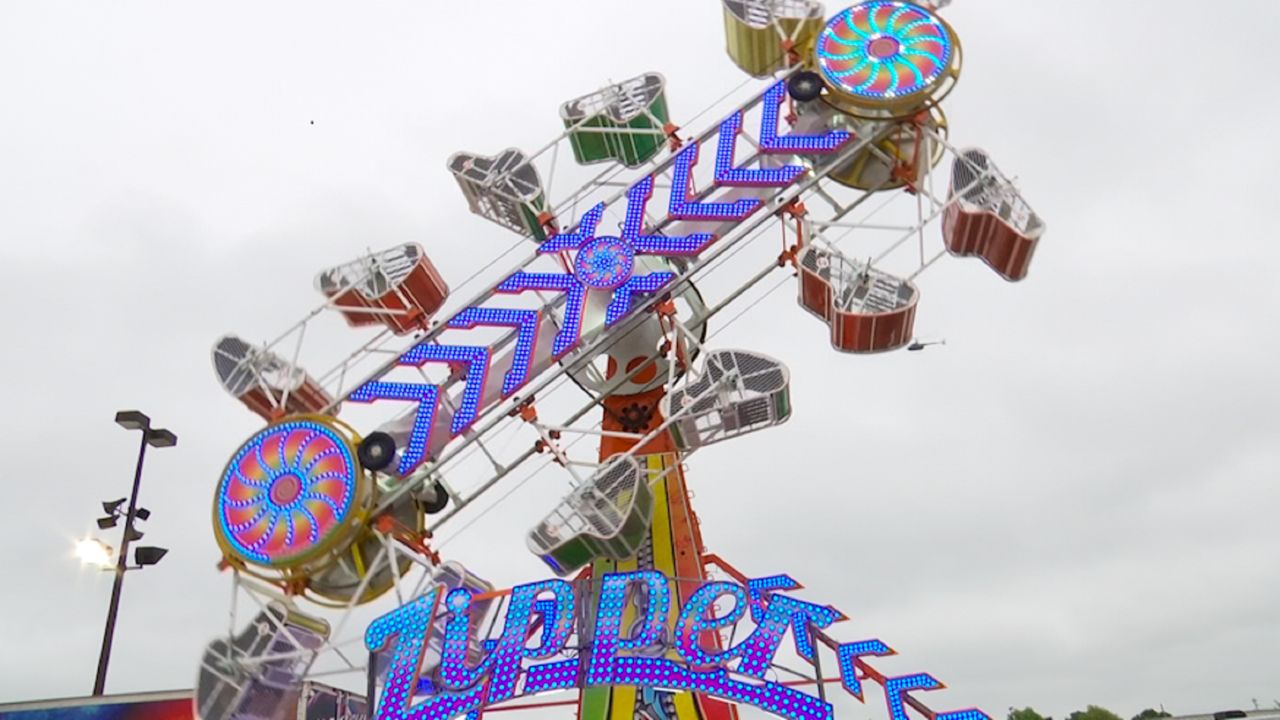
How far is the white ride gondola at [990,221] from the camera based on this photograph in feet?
50.9

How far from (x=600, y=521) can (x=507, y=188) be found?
21.3 ft

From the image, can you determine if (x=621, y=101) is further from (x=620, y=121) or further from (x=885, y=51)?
(x=885, y=51)

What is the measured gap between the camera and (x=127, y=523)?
1925cm

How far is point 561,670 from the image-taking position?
1373 cm

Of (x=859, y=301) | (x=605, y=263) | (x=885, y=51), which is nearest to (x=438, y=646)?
(x=605, y=263)

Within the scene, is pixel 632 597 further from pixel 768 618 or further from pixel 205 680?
pixel 205 680

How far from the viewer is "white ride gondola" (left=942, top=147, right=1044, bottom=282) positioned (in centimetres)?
1550

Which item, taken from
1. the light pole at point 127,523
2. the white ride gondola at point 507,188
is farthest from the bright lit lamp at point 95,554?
the white ride gondola at point 507,188

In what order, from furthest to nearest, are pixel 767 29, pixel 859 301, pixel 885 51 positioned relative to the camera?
1. pixel 767 29
2. pixel 885 51
3. pixel 859 301

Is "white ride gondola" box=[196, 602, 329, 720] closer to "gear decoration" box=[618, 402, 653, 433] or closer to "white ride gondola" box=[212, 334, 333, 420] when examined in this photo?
"white ride gondola" box=[212, 334, 333, 420]

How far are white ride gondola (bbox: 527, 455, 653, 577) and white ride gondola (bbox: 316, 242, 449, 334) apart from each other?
4922 mm

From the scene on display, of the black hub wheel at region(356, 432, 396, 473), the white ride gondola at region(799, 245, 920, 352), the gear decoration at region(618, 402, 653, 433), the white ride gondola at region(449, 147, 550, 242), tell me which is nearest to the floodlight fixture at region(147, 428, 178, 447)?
the black hub wheel at region(356, 432, 396, 473)

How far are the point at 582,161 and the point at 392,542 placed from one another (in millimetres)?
7403

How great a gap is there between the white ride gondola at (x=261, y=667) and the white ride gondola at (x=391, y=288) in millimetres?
4938
